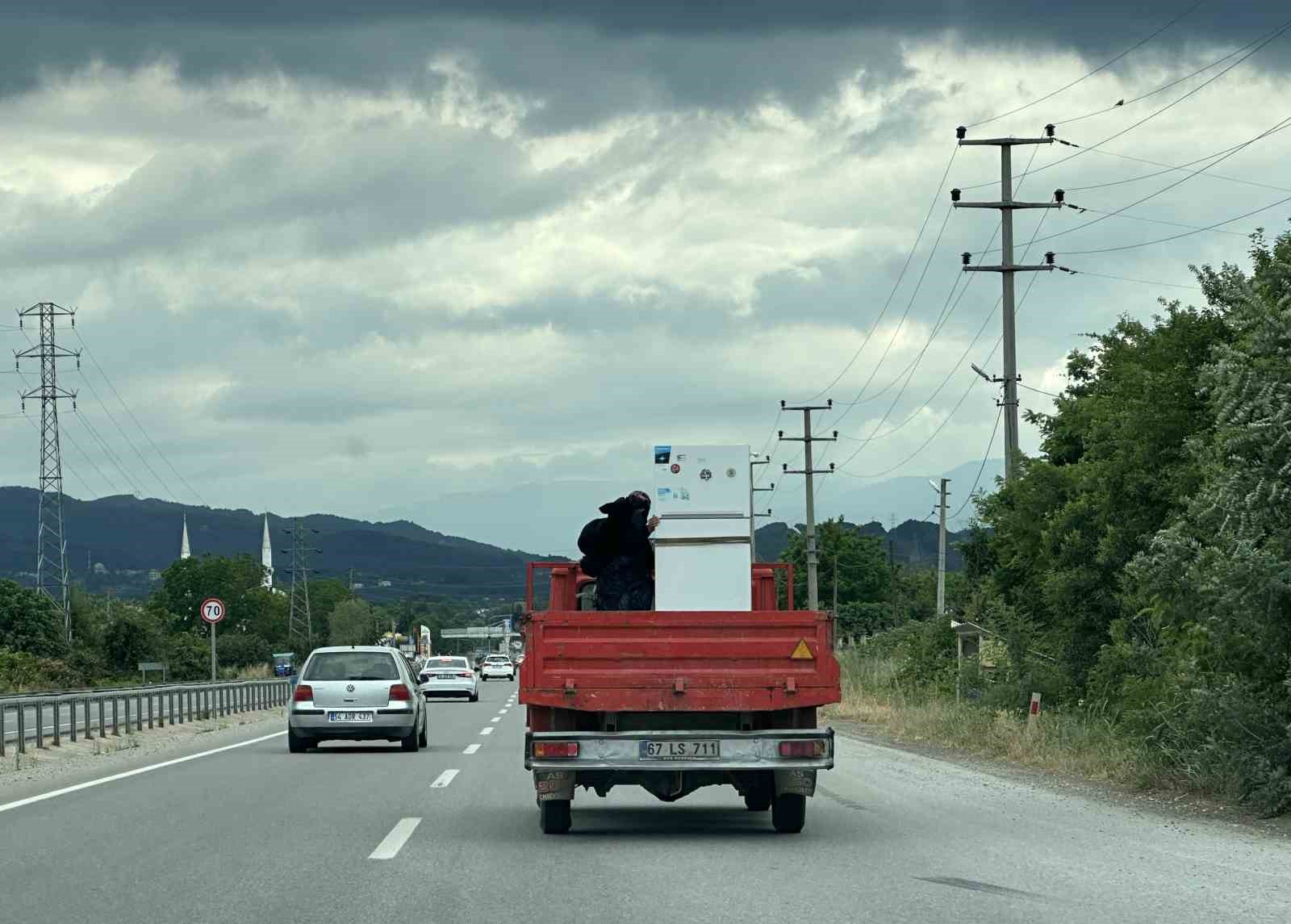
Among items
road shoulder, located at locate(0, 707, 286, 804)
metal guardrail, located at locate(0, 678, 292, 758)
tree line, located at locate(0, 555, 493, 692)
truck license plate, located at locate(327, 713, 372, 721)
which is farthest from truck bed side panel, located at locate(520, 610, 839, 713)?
tree line, located at locate(0, 555, 493, 692)

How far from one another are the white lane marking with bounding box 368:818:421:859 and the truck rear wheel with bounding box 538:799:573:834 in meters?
1.01

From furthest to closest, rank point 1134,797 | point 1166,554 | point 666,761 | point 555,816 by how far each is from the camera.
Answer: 1. point 1134,797
2. point 1166,554
3. point 555,816
4. point 666,761

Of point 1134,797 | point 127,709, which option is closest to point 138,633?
point 127,709

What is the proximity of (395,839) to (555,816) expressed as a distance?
4.01 ft

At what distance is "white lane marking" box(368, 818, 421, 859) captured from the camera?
12000 millimetres

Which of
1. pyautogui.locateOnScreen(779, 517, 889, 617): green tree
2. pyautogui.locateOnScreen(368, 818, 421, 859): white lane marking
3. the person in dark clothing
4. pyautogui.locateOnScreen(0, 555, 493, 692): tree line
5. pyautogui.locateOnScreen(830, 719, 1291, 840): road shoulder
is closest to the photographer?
pyautogui.locateOnScreen(368, 818, 421, 859): white lane marking

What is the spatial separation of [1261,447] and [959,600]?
32.9 metres

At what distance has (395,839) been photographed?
13008 millimetres

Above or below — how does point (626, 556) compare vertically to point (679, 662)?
above

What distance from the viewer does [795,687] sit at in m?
12.9

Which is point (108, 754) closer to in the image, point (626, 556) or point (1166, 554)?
point (626, 556)

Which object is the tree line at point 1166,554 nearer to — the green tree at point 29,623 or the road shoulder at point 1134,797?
the road shoulder at point 1134,797

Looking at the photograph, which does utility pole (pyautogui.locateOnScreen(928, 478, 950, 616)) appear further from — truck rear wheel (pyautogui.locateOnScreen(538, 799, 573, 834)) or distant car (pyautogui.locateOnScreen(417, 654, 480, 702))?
truck rear wheel (pyautogui.locateOnScreen(538, 799, 573, 834))

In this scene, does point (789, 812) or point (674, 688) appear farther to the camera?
point (789, 812)
